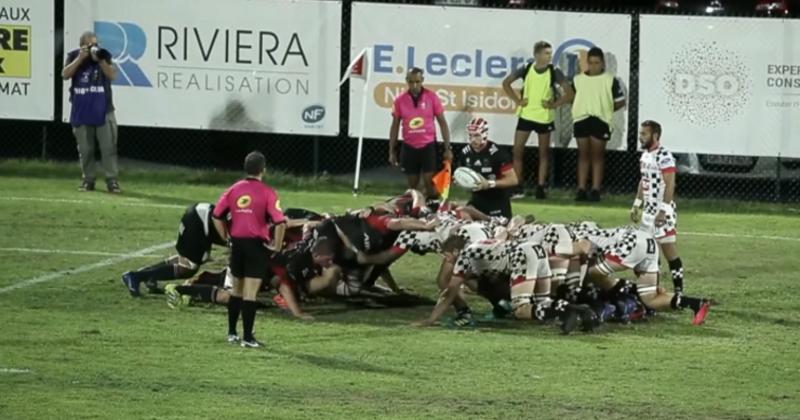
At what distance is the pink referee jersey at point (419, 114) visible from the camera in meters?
24.8

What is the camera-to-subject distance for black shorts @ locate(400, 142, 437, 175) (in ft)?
81.9

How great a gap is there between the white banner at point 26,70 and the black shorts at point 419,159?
5.99 metres

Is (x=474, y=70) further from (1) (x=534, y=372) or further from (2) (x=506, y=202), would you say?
(1) (x=534, y=372)

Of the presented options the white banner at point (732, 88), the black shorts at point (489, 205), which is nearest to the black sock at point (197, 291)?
the black shorts at point (489, 205)

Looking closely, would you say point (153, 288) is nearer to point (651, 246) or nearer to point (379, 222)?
point (379, 222)

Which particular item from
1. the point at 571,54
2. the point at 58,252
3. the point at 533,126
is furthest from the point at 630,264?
the point at 571,54

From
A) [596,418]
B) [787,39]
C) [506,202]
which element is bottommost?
[596,418]

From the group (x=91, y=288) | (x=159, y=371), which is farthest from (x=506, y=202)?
(x=159, y=371)

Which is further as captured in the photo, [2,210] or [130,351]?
[2,210]

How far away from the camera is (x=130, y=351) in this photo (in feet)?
50.3

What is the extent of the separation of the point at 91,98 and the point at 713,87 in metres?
8.85

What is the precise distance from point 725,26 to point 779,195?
2620mm

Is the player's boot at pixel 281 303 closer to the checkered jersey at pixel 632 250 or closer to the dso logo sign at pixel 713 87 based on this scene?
the checkered jersey at pixel 632 250

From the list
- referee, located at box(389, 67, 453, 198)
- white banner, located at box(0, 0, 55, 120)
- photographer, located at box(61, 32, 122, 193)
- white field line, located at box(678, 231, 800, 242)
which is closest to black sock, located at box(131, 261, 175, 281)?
referee, located at box(389, 67, 453, 198)
